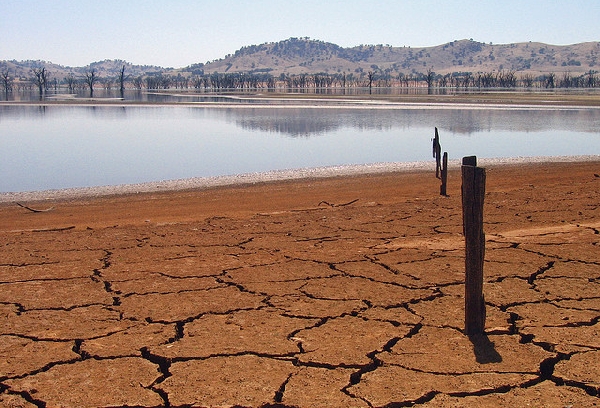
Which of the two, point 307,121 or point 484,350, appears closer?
point 484,350

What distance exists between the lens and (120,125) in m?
33.7

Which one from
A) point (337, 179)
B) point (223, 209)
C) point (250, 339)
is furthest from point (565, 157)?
point (250, 339)

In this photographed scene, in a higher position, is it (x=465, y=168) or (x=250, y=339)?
(x=465, y=168)

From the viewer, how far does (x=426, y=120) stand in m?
34.8

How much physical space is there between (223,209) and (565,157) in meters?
11.3

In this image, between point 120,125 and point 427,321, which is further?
point 120,125

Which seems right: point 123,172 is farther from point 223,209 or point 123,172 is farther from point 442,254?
point 442,254

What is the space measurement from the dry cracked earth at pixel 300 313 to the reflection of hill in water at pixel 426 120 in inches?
734

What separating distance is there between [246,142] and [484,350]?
20735 mm

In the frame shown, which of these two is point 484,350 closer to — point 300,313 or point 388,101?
point 300,313

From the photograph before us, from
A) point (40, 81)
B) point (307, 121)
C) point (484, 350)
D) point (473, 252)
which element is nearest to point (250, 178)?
point (473, 252)

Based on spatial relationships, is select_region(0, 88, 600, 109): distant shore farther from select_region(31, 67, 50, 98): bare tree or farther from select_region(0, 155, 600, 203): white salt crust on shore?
select_region(0, 155, 600, 203): white salt crust on shore

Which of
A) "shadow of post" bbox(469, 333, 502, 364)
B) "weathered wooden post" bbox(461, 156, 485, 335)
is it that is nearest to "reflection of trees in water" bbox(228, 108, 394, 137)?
"weathered wooden post" bbox(461, 156, 485, 335)

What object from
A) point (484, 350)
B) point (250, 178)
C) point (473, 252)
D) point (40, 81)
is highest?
point (40, 81)
